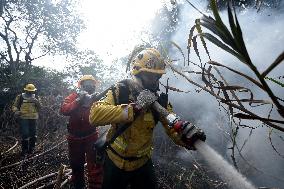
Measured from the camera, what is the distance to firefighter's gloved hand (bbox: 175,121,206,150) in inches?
86.0

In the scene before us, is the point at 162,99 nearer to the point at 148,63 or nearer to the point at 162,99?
the point at 162,99

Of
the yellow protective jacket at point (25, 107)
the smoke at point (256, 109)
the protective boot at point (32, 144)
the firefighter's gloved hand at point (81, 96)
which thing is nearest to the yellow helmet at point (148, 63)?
the firefighter's gloved hand at point (81, 96)

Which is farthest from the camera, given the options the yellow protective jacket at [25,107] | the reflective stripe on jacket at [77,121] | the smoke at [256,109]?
the yellow protective jacket at [25,107]

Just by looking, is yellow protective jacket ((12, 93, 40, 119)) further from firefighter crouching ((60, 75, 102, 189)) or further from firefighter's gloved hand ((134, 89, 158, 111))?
firefighter's gloved hand ((134, 89, 158, 111))

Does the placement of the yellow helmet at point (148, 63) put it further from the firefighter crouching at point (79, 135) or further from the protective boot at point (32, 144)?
the protective boot at point (32, 144)

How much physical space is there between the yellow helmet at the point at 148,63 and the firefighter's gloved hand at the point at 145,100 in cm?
28

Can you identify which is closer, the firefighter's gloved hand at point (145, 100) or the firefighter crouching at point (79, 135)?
the firefighter's gloved hand at point (145, 100)

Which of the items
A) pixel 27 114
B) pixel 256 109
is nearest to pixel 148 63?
pixel 256 109

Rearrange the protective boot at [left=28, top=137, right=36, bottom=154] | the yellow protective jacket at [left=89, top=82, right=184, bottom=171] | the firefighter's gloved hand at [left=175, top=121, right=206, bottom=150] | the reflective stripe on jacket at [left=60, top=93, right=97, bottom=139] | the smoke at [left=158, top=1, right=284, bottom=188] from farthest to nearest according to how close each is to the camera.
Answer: the protective boot at [left=28, top=137, right=36, bottom=154], the smoke at [left=158, top=1, right=284, bottom=188], the reflective stripe on jacket at [left=60, top=93, right=97, bottom=139], the yellow protective jacket at [left=89, top=82, right=184, bottom=171], the firefighter's gloved hand at [left=175, top=121, right=206, bottom=150]

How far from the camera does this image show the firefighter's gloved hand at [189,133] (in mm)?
2184

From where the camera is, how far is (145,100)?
9.11 ft

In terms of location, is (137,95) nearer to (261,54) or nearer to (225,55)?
(261,54)

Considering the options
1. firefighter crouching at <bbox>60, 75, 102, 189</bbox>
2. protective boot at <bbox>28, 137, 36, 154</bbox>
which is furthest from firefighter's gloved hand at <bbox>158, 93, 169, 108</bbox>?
protective boot at <bbox>28, 137, 36, 154</bbox>

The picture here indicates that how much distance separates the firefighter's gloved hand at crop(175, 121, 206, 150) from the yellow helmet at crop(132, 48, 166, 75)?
80 cm
